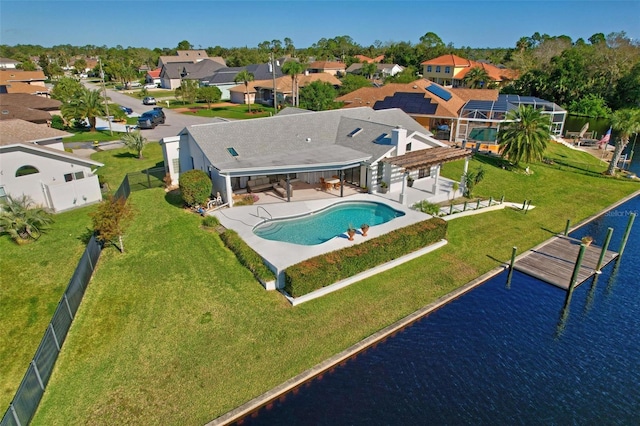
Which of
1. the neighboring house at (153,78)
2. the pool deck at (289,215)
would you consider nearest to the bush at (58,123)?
the pool deck at (289,215)

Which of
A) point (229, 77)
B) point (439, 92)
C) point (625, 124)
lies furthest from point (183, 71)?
point (625, 124)

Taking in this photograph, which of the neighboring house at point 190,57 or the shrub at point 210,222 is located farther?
the neighboring house at point 190,57

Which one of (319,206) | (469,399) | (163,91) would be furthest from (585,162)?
(163,91)

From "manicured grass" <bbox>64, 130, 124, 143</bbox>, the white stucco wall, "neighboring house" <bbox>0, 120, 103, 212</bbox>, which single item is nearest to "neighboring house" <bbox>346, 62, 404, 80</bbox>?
"manicured grass" <bbox>64, 130, 124, 143</bbox>

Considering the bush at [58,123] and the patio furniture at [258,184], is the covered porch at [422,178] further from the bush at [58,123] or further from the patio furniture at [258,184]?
the bush at [58,123]

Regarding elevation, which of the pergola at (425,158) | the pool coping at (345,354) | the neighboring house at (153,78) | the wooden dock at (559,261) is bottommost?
the pool coping at (345,354)

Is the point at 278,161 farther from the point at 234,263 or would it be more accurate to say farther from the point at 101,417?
the point at 101,417

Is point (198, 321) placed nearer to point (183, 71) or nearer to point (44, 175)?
point (44, 175)
